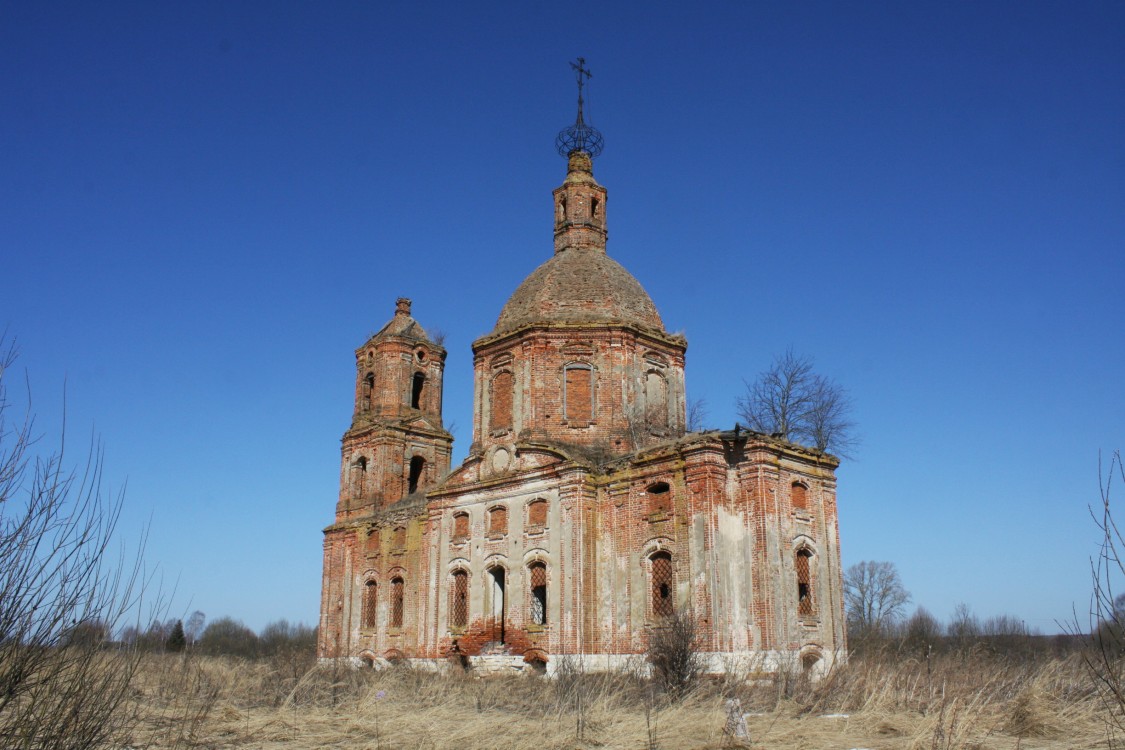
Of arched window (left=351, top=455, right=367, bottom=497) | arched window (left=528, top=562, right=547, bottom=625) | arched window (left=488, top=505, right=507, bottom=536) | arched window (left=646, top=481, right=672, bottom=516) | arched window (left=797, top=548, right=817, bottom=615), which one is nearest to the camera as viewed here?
arched window (left=797, top=548, right=817, bottom=615)

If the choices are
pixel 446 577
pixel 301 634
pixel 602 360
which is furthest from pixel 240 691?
pixel 301 634

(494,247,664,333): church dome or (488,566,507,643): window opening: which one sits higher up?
(494,247,664,333): church dome

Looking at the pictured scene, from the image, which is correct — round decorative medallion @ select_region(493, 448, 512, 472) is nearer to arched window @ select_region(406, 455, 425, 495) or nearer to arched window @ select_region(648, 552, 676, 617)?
arched window @ select_region(648, 552, 676, 617)

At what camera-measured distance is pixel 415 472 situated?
3434 cm

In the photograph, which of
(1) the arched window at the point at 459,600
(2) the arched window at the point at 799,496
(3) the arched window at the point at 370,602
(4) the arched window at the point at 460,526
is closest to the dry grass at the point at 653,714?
(2) the arched window at the point at 799,496

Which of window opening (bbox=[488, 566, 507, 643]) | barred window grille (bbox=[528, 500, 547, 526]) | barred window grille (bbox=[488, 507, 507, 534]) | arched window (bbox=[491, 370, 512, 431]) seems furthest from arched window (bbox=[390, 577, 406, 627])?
barred window grille (bbox=[528, 500, 547, 526])

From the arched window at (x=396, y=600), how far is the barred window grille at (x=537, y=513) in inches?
294

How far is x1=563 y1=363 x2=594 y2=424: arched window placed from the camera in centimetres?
2703

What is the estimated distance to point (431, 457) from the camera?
34.2m

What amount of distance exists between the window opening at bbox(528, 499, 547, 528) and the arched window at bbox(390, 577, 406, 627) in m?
7.46

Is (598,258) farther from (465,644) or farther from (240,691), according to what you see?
(240,691)

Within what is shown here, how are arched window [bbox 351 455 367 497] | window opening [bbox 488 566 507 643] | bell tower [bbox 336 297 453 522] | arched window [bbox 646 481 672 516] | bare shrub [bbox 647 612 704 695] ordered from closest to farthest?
bare shrub [bbox 647 612 704 695] < arched window [bbox 646 481 672 516] < window opening [bbox 488 566 507 643] < bell tower [bbox 336 297 453 522] < arched window [bbox 351 455 367 497]

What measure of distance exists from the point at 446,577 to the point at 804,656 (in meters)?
11.2

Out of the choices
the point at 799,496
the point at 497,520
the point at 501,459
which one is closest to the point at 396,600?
the point at 497,520
